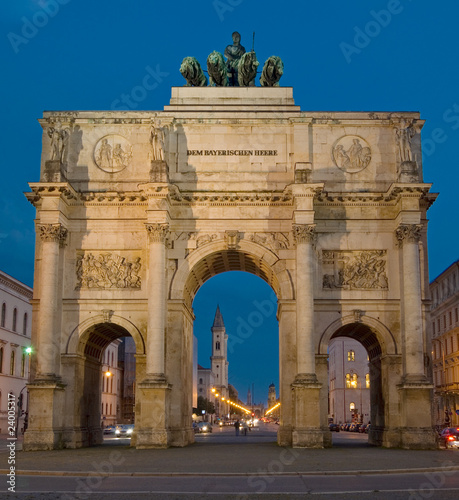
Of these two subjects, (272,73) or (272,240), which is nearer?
(272,240)

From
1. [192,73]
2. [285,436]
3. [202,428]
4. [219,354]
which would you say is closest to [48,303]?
[285,436]

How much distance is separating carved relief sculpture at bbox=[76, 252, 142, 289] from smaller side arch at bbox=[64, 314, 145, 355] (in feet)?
4.75

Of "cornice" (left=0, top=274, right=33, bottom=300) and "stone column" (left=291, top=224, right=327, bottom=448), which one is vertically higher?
"cornice" (left=0, top=274, right=33, bottom=300)

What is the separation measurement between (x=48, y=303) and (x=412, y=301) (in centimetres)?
1518

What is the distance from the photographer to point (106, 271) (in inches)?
1318

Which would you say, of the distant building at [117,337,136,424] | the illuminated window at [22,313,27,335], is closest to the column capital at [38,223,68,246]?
the illuminated window at [22,313,27,335]

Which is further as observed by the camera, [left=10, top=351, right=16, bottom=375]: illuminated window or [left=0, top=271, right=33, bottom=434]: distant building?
[left=10, top=351, right=16, bottom=375]: illuminated window

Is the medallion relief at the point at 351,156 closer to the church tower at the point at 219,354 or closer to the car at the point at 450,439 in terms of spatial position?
the car at the point at 450,439

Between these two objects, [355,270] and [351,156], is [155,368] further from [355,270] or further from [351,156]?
[351,156]

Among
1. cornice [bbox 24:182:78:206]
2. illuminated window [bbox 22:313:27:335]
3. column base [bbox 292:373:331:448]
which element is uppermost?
cornice [bbox 24:182:78:206]

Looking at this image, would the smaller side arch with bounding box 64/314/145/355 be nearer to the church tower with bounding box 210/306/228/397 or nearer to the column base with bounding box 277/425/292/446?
the column base with bounding box 277/425/292/446

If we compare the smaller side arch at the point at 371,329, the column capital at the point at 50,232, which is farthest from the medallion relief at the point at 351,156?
the column capital at the point at 50,232

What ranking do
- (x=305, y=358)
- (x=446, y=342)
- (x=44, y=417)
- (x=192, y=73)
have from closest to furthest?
1. (x=44, y=417)
2. (x=305, y=358)
3. (x=192, y=73)
4. (x=446, y=342)

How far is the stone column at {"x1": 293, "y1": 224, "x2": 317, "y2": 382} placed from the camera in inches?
1222
